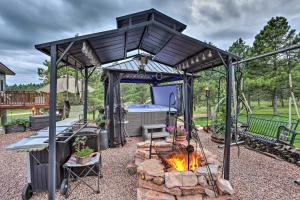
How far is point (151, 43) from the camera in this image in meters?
4.12

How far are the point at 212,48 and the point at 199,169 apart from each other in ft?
6.70

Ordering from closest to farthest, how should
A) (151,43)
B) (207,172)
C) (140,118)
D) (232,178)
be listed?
(207,172) → (232,178) → (151,43) → (140,118)

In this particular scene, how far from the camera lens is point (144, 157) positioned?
3.71 metres

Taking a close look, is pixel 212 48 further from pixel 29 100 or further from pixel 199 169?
pixel 29 100

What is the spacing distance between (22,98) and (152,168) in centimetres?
1063

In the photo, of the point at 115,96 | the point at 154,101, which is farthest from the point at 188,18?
the point at 115,96

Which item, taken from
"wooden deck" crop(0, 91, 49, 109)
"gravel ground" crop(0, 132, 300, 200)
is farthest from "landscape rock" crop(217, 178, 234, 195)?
"wooden deck" crop(0, 91, 49, 109)

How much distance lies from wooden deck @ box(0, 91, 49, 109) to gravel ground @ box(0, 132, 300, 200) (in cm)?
623

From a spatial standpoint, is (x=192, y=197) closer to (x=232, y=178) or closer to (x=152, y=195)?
(x=152, y=195)

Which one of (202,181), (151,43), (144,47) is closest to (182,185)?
(202,181)

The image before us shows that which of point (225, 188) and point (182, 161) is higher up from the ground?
point (182, 161)

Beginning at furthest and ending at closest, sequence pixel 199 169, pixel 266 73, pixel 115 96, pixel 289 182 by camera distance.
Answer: pixel 266 73, pixel 115 96, pixel 289 182, pixel 199 169

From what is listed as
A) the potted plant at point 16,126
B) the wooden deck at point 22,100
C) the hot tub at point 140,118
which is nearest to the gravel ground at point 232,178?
the hot tub at point 140,118

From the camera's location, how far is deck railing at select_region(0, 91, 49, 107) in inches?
381
